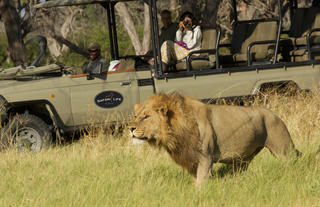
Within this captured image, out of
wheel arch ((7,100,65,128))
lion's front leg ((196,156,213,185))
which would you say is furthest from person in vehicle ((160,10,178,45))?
lion's front leg ((196,156,213,185))

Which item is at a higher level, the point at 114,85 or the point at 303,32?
Answer: the point at 303,32

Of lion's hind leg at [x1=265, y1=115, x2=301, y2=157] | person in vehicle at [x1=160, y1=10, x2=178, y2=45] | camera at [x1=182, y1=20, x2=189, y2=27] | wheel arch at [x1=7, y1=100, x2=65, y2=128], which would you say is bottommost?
wheel arch at [x1=7, y1=100, x2=65, y2=128]

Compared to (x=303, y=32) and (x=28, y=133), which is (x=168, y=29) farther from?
(x=28, y=133)

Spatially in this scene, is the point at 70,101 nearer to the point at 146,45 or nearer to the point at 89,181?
the point at 89,181

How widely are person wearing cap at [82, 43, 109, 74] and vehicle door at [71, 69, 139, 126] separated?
0.10 meters

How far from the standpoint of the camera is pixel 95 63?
24.1 ft

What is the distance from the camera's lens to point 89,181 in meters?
4.74

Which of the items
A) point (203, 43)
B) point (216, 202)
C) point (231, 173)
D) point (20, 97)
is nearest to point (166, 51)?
point (203, 43)

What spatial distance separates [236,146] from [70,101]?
2.98 m

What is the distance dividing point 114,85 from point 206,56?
1.32 m

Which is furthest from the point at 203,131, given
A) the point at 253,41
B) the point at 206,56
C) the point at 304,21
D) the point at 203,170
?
the point at 304,21

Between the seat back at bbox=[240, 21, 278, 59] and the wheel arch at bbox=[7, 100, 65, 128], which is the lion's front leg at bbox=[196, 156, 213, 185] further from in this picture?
the seat back at bbox=[240, 21, 278, 59]

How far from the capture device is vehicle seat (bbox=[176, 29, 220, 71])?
734 cm

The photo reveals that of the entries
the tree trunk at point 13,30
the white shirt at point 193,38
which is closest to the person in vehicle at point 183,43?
the white shirt at point 193,38
